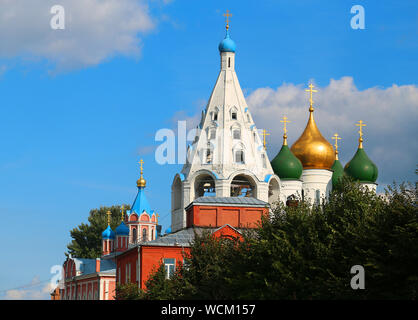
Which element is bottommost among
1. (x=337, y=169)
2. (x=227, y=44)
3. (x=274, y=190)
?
(x=274, y=190)

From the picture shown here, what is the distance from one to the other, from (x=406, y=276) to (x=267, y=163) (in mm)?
31595

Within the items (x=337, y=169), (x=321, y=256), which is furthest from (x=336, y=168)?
(x=321, y=256)

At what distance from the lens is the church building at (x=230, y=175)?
4366 centimetres

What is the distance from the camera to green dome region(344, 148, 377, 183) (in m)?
57.8

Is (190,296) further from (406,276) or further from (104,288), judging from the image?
(104,288)

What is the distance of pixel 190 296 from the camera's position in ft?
100

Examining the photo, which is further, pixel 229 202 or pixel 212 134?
pixel 212 134

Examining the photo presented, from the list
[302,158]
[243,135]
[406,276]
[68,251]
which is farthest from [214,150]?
[68,251]

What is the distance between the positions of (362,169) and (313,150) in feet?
11.7

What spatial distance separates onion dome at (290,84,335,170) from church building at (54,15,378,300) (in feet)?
0.22

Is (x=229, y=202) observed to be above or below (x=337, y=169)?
below

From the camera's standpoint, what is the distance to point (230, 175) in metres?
51.2

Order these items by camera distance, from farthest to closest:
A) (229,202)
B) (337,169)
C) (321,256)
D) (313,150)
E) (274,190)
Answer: (337,169), (313,150), (274,190), (229,202), (321,256)

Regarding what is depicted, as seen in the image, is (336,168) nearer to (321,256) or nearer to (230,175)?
(230,175)
